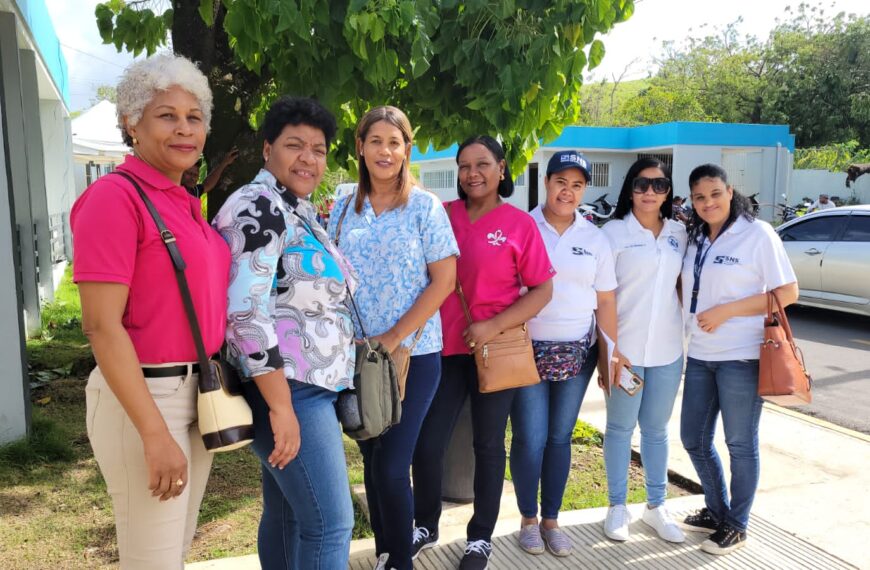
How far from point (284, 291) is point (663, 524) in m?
2.39

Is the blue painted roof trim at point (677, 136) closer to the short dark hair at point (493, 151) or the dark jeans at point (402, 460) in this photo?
the short dark hair at point (493, 151)

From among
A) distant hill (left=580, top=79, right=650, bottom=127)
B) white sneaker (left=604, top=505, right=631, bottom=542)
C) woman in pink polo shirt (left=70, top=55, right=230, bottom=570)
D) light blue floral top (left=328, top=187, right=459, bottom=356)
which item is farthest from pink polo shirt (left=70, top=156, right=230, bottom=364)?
distant hill (left=580, top=79, right=650, bottom=127)

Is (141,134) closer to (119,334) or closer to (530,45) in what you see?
(119,334)

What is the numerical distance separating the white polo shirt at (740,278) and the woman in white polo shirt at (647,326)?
0.52 feet

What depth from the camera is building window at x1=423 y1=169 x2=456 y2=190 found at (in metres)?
32.8

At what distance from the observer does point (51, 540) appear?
11.2 feet

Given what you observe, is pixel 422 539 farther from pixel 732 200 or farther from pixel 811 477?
pixel 811 477

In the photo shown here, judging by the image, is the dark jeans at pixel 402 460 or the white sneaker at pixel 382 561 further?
the white sneaker at pixel 382 561

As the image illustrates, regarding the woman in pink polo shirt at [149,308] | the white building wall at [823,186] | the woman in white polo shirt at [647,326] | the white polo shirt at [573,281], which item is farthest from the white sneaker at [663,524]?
the white building wall at [823,186]

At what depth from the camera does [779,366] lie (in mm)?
3057

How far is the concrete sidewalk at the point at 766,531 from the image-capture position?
319cm

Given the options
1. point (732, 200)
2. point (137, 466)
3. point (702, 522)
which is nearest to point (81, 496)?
point (137, 466)

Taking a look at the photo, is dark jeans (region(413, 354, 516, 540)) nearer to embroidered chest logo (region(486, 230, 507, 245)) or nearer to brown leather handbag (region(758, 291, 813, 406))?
embroidered chest logo (region(486, 230, 507, 245))

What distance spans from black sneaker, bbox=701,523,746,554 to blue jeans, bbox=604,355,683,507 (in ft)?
0.93
